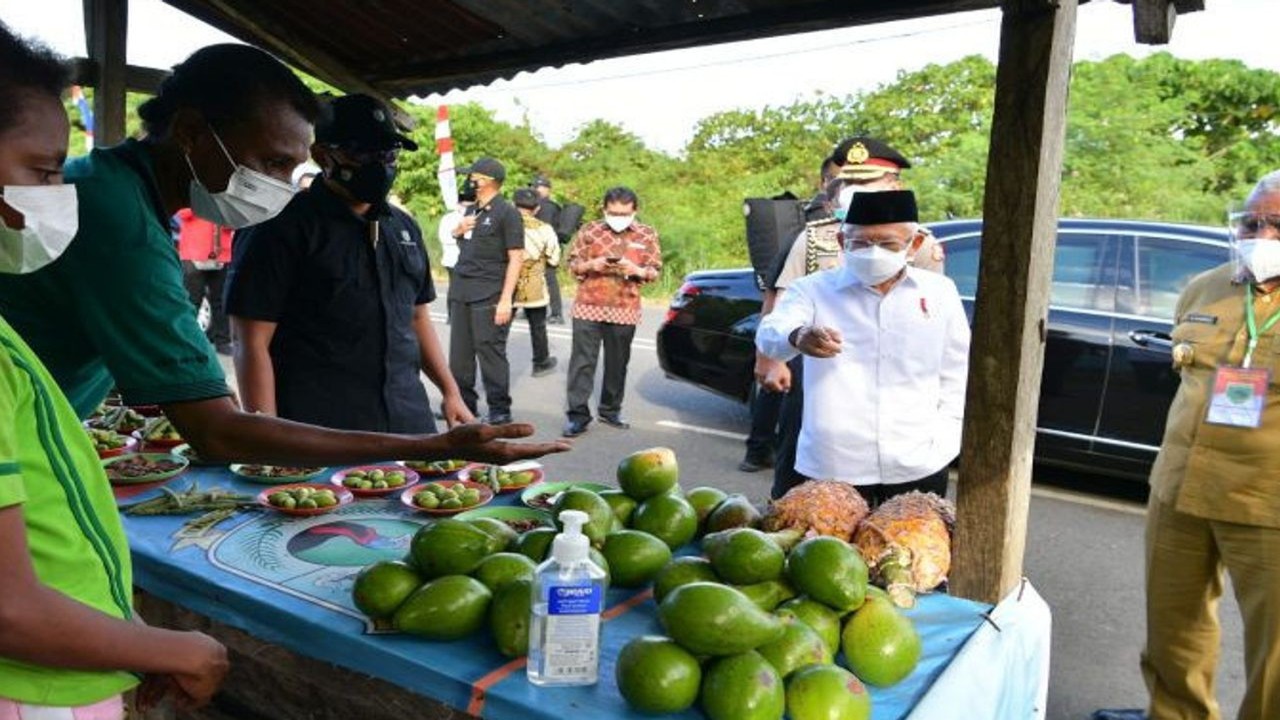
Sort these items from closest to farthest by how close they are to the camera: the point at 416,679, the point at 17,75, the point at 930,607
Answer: the point at 17,75 < the point at 416,679 < the point at 930,607

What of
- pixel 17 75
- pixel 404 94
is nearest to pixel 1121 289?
pixel 404 94

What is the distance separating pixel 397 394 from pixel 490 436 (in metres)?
1.29

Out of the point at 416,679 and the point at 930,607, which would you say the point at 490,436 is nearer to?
the point at 416,679

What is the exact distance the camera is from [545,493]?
7.99ft

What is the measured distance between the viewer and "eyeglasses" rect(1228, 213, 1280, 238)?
8.61 feet

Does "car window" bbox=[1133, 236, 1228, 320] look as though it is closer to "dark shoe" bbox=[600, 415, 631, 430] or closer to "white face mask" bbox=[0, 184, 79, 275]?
"dark shoe" bbox=[600, 415, 631, 430]

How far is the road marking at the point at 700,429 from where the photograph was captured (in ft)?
23.2

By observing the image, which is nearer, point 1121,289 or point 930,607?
point 930,607

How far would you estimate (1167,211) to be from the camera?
14.4m

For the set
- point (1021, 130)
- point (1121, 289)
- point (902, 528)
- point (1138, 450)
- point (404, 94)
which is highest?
point (404, 94)

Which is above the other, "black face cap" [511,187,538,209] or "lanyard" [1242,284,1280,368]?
"black face cap" [511,187,538,209]

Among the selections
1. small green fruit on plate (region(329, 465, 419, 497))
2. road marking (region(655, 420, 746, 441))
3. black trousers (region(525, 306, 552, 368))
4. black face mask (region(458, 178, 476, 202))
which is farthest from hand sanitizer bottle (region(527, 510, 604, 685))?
black trousers (region(525, 306, 552, 368))

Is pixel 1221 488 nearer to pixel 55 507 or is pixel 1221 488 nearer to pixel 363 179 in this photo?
pixel 363 179

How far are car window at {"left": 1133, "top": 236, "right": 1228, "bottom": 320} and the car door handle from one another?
114 millimetres
